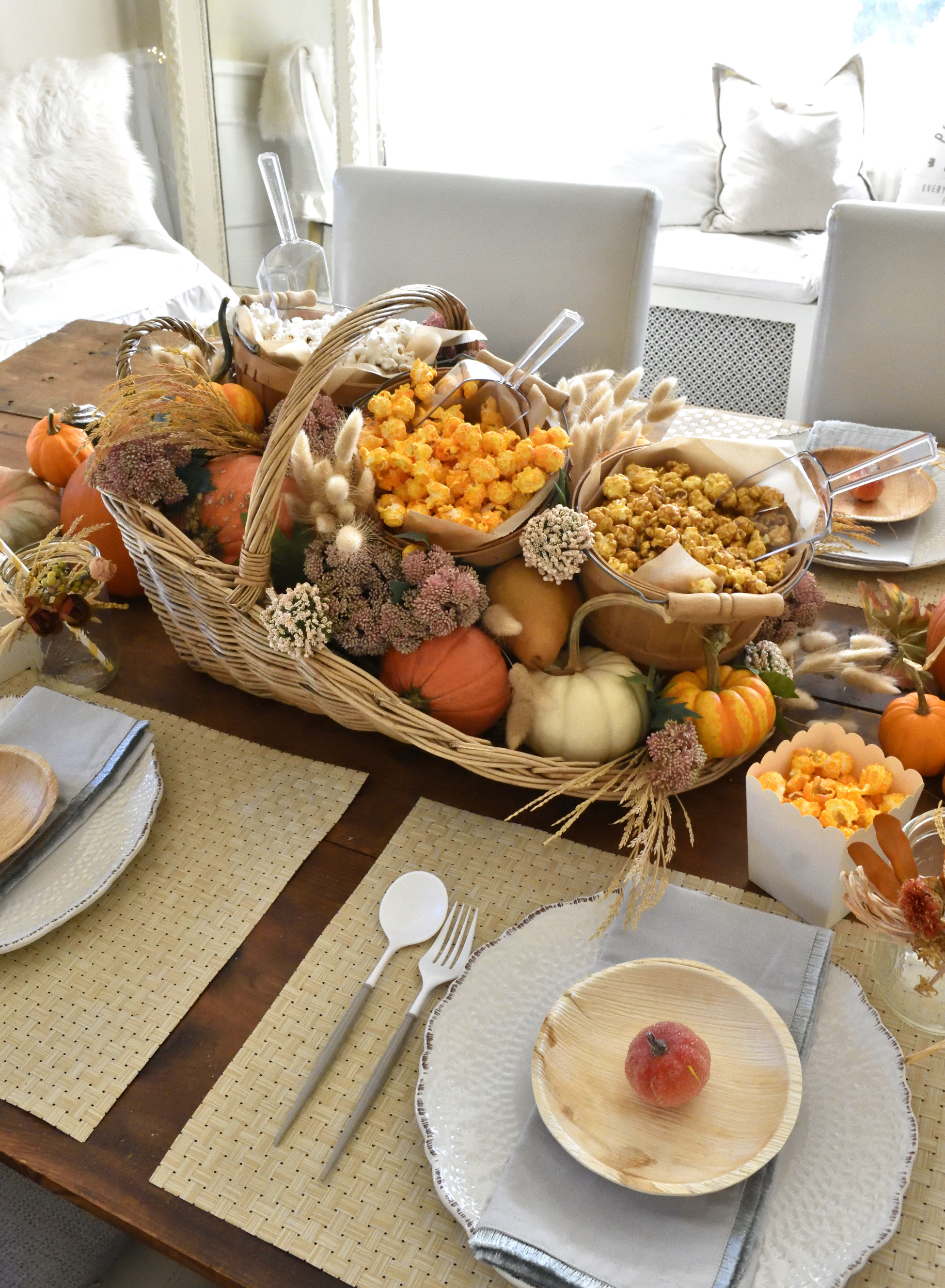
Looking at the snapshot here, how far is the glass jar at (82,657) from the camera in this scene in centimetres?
94

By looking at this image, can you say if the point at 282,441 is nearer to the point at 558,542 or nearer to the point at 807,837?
the point at 558,542

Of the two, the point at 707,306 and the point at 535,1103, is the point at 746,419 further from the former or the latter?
the point at 707,306

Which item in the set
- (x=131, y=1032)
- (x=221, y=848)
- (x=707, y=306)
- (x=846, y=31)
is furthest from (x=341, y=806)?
(x=846, y=31)

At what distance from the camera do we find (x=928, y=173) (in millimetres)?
2881

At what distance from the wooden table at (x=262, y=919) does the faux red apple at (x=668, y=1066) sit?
20cm

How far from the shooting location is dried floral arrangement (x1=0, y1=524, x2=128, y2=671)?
2.86 feet

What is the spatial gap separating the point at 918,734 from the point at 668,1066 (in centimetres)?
39

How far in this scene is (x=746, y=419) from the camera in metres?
1.34

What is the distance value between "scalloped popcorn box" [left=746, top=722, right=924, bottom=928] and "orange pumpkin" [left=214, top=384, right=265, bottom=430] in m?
0.58

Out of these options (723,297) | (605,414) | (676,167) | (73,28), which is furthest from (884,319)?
(73,28)

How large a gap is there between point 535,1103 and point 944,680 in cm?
56

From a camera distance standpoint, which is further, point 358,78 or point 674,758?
point 358,78

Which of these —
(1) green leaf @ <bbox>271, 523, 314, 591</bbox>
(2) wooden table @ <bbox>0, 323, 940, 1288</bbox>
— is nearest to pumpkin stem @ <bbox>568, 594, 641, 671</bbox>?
(2) wooden table @ <bbox>0, 323, 940, 1288</bbox>

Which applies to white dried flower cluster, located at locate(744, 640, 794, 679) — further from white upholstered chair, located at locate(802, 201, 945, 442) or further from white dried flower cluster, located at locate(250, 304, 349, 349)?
white upholstered chair, located at locate(802, 201, 945, 442)
